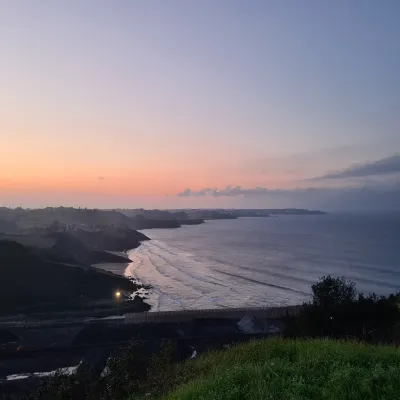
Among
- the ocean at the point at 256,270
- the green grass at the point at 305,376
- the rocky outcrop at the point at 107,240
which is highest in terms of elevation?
the green grass at the point at 305,376

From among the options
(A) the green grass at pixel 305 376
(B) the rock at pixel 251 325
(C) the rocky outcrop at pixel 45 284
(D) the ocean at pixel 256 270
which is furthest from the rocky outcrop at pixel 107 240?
(A) the green grass at pixel 305 376

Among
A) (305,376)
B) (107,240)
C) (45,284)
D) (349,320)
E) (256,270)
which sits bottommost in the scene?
(256,270)

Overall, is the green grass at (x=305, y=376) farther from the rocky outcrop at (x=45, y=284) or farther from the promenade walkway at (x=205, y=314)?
the rocky outcrop at (x=45, y=284)

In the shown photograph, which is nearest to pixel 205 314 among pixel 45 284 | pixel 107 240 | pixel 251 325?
pixel 251 325

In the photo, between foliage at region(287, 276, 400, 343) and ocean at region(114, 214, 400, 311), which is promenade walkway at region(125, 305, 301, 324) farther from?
foliage at region(287, 276, 400, 343)

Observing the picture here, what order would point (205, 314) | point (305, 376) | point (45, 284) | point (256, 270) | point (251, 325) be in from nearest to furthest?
point (305, 376), point (251, 325), point (205, 314), point (45, 284), point (256, 270)

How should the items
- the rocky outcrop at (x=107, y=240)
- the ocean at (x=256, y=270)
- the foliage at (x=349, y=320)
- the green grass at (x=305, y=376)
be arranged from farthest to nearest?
the rocky outcrop at (x=107, y=240), the ocean at (x=256, y=270), the foliage at (x=349, y=320), the green grass at (x=305, y=376)

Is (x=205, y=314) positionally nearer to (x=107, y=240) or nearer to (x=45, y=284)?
(x=45, y=284)

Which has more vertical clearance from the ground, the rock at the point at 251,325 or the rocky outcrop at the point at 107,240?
the rocky outcrop at the point at 107,240

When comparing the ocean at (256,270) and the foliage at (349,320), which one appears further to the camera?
the ocean at (256,270)

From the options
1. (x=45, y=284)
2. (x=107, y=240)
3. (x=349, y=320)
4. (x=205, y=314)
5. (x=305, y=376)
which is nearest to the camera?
(x=305, y=376)
